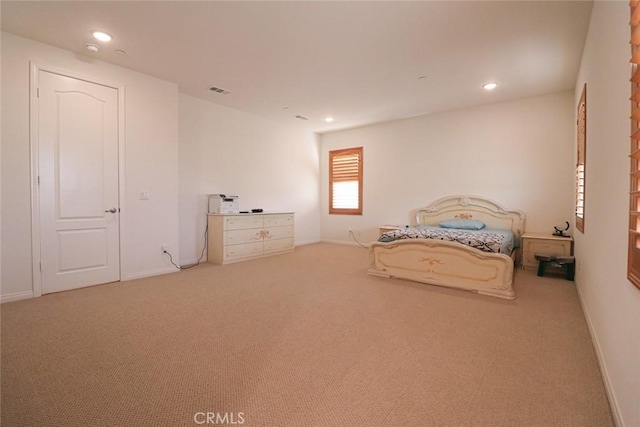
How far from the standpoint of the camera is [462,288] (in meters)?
3.35

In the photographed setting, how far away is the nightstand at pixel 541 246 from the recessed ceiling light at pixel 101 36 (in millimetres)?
5772

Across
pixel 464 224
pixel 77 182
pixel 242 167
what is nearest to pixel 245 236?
pixel 242 167

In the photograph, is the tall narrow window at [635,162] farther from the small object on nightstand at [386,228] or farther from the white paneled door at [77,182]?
the white paneled door at [77,182]

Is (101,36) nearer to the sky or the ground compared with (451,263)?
nearer to the sky

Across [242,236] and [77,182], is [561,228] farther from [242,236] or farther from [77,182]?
[77,182]

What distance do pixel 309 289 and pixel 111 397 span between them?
2.13 metres

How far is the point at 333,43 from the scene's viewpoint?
3.05m

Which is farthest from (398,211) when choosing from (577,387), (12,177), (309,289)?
(12,177)

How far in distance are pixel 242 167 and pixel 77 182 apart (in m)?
2.61

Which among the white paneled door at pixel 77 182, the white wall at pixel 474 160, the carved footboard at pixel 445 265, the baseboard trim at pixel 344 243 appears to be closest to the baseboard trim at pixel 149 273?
the white paneled door at pixel 77 182

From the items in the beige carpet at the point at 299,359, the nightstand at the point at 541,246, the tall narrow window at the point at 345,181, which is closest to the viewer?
the beige carpet at the point at 299,359

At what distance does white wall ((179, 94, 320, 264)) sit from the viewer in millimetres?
4734

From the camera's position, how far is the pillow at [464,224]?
465 cm

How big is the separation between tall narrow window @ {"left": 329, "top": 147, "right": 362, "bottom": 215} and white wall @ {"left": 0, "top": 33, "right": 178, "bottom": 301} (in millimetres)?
3724
